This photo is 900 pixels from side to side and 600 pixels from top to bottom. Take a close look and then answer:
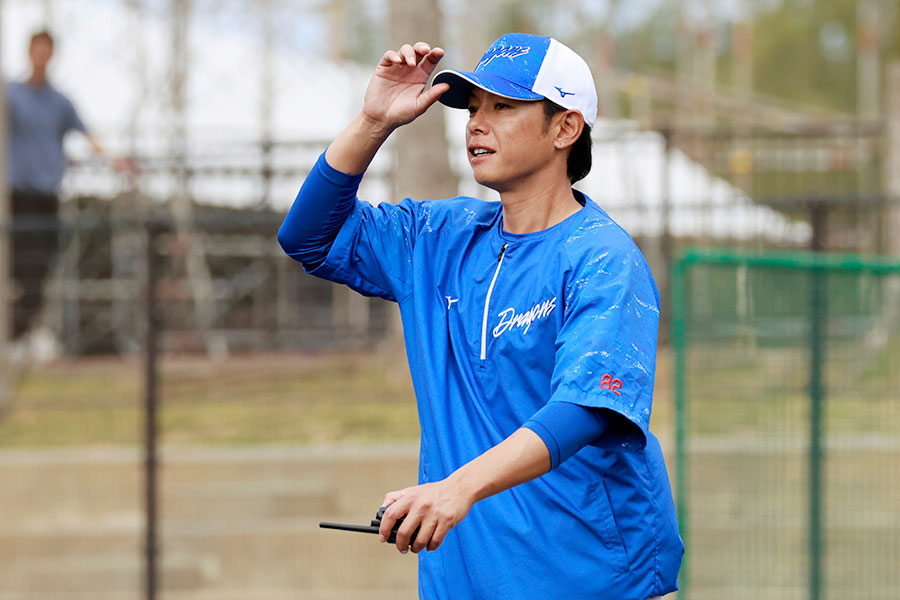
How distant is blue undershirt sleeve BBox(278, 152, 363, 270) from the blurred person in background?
23.2 ft

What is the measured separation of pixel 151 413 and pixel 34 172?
4431mm

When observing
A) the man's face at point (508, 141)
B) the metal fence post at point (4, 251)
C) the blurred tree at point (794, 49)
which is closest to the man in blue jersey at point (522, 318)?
the man's face at point (508, 141)

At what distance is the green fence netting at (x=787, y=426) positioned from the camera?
5539 millimetres

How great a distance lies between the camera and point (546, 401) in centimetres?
279

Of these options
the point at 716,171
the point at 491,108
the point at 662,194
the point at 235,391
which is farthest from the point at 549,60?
the point at 716,171

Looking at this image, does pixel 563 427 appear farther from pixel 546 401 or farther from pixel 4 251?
pixel 4 251

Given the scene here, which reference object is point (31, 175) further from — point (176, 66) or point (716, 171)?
point (716, 171)

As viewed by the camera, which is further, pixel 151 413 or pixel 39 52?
pixel 39 52

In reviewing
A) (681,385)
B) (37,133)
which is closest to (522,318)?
(681,385)

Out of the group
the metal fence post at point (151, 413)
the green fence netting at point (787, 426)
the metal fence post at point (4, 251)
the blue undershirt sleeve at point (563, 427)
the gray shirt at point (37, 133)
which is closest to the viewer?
the blue undershirt sleeve at point (563, 427)

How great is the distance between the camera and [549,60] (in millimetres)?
2879

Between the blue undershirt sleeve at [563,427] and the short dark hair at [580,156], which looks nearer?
the blue undershirt sleeve at [563,427]

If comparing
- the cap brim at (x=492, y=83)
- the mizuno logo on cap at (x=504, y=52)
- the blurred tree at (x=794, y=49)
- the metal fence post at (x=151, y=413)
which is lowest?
the metal fence post at (x=151, y=413)

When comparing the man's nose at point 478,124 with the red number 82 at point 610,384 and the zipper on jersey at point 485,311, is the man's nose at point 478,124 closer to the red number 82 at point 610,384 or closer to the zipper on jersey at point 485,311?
the zipper on jersey at point 485,311
